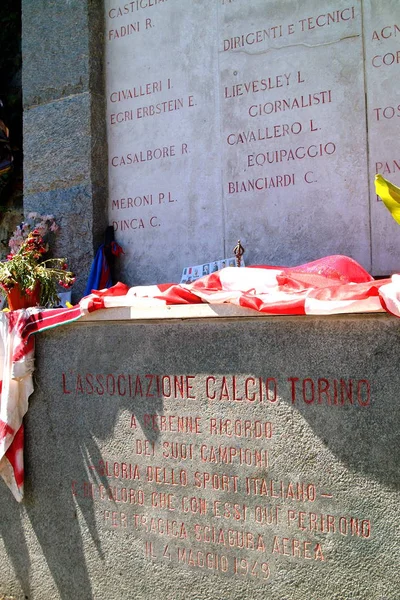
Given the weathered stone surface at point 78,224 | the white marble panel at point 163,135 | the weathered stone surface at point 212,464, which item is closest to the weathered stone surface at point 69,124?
the weathered stone surface at point 78,224

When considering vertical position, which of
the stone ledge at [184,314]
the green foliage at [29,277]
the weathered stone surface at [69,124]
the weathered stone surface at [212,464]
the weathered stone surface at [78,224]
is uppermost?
the weathered stone surface at [69,124]

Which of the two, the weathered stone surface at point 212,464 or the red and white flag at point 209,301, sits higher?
the red and white flag at point 209,301

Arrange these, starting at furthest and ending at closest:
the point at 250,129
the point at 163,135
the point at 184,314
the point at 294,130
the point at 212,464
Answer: the point at 163,135 → the point at 250,129 → the point at 294,130 → the point at 184,314 → the point at 212,464

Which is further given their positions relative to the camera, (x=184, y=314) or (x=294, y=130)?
(x=294, y=130)

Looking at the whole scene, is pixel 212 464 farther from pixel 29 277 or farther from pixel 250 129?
pixel 250 129

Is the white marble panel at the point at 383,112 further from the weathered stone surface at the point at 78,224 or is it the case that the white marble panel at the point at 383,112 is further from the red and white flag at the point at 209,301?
the weathered stone surface at the point at 78,224

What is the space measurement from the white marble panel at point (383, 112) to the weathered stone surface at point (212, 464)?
1.63 m

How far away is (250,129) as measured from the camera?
5016 mm

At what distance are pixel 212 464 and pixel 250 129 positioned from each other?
261 cm

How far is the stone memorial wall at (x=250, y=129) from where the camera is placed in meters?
4.62

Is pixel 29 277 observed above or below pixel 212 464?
above

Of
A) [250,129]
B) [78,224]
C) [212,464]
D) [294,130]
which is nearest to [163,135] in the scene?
[250,129]

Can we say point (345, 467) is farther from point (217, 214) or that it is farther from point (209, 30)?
point (209, 30)

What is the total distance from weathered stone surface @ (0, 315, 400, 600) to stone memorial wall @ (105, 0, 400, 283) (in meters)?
1.58
